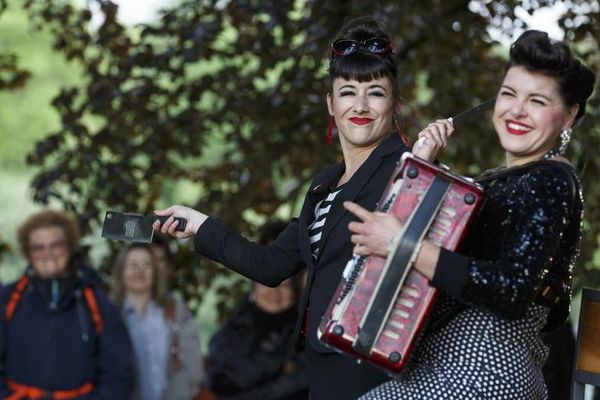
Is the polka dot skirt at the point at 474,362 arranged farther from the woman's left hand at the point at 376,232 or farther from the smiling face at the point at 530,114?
the smiling face at the point at 530,114

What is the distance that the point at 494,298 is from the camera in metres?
3.31

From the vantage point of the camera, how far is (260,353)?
22.9 ft

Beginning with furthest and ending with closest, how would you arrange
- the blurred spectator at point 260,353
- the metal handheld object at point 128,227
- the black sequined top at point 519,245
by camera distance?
the blurred spectator at point 260,353 → the metal handheld object at point 128,227 → the black sequined top at point 519,245

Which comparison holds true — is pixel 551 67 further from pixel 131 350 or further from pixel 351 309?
pixel 131 350

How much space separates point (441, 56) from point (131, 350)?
3.00 m

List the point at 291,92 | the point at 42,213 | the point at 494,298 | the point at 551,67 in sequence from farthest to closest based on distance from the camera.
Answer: the point at 291,92 → the point at 42,213 → the point at 551,67 → the point at 494,298

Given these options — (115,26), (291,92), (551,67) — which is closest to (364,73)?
(551,67)

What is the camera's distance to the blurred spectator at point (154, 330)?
24.1ft

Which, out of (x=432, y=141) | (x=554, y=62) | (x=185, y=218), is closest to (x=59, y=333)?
(x=185, y=218)

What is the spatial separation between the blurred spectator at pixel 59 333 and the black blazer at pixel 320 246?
8.77ft

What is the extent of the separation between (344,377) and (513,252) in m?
0.75

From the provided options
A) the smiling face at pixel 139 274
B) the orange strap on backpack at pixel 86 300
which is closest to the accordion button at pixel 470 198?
the orange strap on backpack at pixel 86 300

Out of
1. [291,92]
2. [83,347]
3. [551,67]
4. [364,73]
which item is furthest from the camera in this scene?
[291,92]

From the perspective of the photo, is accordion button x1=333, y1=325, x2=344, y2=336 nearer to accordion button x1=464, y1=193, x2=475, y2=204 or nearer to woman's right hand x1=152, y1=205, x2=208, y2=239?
accordion button x1=464, y1=193, x2=475, y2=204
